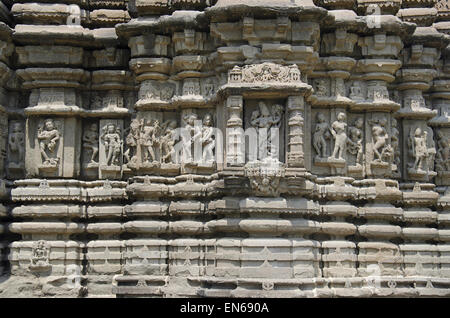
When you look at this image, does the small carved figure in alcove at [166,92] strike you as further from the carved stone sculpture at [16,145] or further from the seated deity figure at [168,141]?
the carved stone sculpture at [16,145]

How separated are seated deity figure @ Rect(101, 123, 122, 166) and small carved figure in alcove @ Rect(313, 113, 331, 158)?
408cm

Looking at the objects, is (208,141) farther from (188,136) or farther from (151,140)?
(151,140)

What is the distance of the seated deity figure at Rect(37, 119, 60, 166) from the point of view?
41.7ft

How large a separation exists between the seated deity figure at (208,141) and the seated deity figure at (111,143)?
195cm

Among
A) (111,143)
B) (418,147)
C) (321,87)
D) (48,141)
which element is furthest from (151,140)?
(418,147)

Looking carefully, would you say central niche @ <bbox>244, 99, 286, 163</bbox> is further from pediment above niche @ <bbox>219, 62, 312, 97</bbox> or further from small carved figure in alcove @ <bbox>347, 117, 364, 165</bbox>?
small carved figure in alcove @ <bbox>347, 117, 364, 165</bbox>

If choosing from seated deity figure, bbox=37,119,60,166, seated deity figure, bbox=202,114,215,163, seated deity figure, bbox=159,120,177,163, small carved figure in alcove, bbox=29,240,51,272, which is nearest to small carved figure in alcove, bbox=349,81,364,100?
seated deity figure, bbox=202,114,215,163

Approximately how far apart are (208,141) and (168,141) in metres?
0.88

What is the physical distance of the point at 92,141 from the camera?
43.2ft

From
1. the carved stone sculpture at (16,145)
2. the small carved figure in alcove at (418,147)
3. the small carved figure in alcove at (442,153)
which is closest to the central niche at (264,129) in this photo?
the small carved figure in alcove at (418,147)

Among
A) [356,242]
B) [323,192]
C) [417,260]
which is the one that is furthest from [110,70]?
[417,260]

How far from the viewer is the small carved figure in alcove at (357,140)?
41.1 ft

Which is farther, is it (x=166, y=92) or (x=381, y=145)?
(x=166, y=92)

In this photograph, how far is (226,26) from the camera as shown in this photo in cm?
1178
